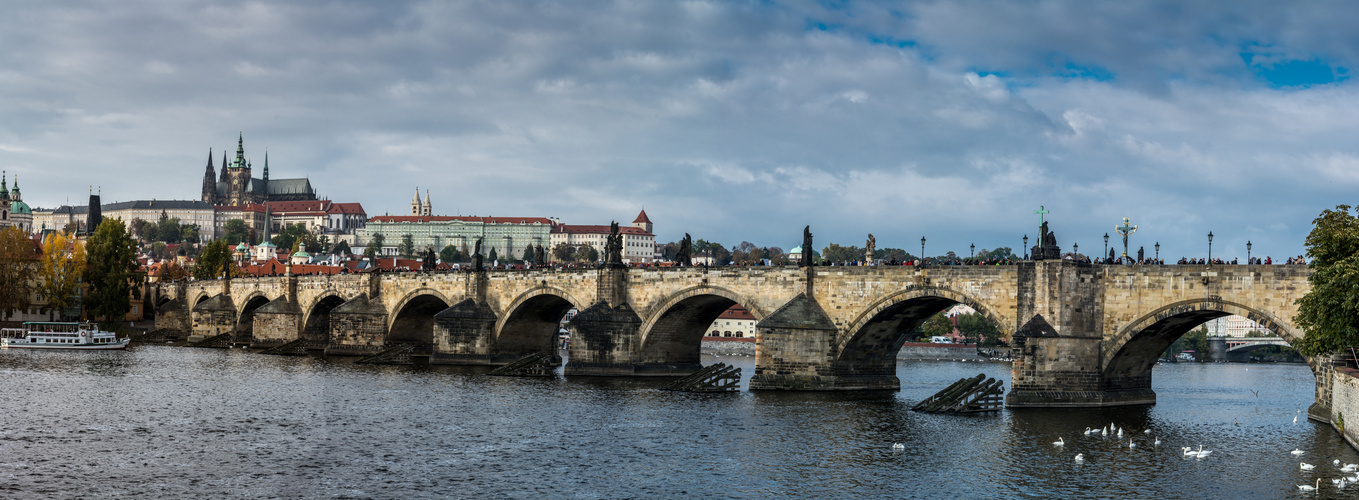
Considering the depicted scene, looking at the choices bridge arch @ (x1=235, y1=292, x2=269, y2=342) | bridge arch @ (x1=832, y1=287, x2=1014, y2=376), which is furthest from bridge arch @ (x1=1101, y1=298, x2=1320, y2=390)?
bridge arch @ (x1=235, y1=292, x2=269, y2=342)

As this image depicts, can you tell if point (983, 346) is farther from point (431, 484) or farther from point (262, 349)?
point (431, 484)

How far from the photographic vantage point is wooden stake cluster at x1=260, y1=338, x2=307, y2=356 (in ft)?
269

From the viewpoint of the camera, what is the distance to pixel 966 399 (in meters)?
44.5

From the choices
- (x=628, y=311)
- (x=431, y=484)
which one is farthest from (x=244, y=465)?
(x=628, y=311)

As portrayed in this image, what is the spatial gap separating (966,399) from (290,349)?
54985mm

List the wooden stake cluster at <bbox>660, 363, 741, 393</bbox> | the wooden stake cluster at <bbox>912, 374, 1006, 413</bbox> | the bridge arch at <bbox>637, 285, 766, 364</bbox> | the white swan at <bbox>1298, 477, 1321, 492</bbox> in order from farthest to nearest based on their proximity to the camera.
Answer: the bridge arch at <bbox>637, 285, 766, 364</bbox> < the wooden stake cluster at <bbox>660, 363, 741, 393</bbox> < the wooden stake cluster at <bbox>912, 374, 1006, 413</bbox> < the white swan at <bbox>1298, 477, 1321, 492</bbox>

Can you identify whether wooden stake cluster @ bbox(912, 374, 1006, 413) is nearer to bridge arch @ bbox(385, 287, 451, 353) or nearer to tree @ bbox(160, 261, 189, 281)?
bridge arch @ bbox(385, 287, 451, 353)

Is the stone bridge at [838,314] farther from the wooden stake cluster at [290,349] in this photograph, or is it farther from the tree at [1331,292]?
the wooden stake cluster at [290,349]

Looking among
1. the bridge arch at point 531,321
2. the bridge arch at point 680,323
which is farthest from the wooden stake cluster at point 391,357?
the bridge arch at point 680,323

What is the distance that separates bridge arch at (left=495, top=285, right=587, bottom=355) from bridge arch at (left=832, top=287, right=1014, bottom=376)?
19537 mm

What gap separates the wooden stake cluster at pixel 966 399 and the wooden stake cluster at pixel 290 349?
2028 inches

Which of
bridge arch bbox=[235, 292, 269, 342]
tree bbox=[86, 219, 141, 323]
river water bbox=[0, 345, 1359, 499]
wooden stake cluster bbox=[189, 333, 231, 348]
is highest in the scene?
tree bbox=[86, 219, 141, 323]

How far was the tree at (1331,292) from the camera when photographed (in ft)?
109

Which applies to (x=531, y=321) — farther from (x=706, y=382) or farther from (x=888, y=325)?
(x=888, y=325)
